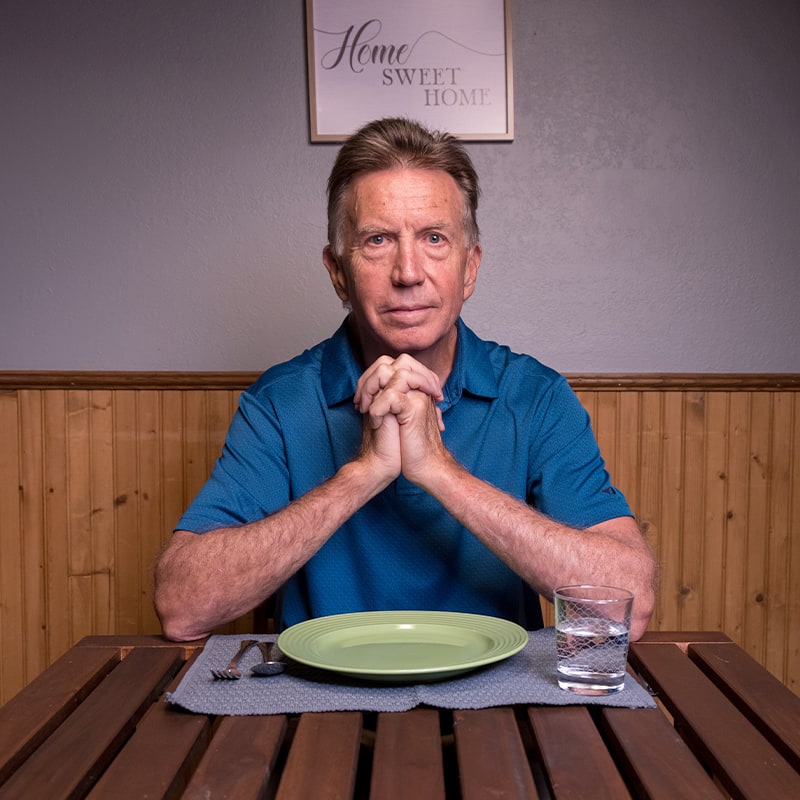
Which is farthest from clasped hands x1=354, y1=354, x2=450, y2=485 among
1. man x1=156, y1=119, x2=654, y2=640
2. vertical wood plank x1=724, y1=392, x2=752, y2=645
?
vertical wood plank x1=724, y1=392, x2=752, y2=645

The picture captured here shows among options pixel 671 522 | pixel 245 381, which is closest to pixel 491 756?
pixel 245 381

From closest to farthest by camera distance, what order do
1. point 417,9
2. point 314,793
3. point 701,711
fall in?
point 314,793, point 701,711, point 417,9

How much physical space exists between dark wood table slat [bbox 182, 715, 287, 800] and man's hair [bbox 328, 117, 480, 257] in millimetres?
992

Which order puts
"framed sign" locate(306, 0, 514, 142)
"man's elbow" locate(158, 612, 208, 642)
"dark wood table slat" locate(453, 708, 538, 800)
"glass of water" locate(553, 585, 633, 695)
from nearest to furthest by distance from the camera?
"dark wood table slat" locate(453, 708, 538, 800) → "glass of water" locate(553, 585, 633, 695) → "man's elbow" locate(158, 612, 208, 642) → "framed sign" locate(306, 0, 514, 142)

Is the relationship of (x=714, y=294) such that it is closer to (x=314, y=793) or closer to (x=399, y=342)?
(x=399, y=342)

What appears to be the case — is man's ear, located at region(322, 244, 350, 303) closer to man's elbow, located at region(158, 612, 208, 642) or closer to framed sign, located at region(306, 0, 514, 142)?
man's elbow, located at region(158, 612, 208, 642)

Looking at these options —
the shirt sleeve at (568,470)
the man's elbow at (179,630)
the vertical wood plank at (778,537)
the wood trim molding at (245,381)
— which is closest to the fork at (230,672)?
the man's elbow at (179,630)

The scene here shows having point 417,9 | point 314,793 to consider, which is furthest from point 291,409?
point 417,9

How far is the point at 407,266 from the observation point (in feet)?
5.32

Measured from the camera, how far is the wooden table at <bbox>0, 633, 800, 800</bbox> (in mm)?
804

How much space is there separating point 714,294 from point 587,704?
1887 millimetres

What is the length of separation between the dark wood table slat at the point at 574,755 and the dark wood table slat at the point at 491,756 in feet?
0.07

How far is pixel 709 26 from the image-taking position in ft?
8.46

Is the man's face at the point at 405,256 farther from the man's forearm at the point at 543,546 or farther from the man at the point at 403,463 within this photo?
the man's forearm at the point at 543,546
